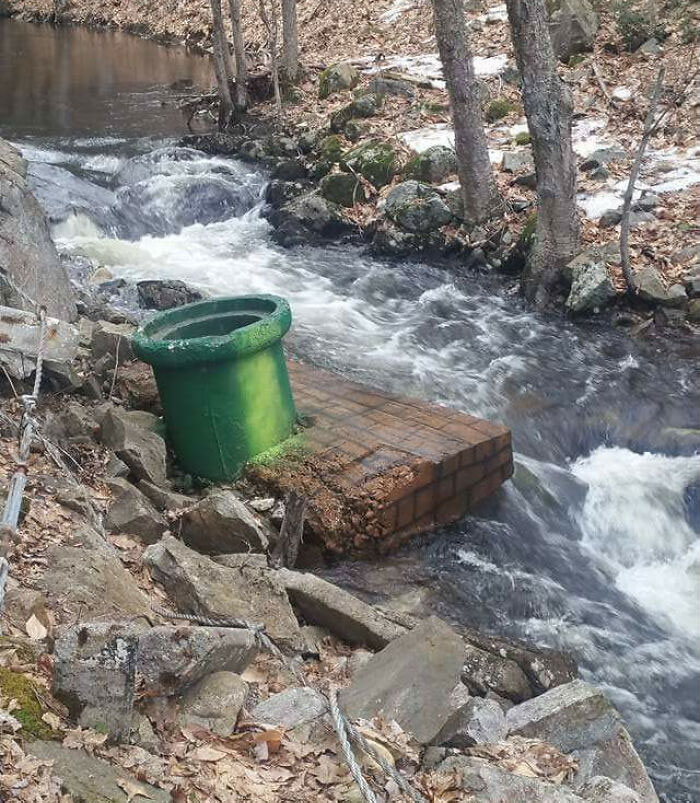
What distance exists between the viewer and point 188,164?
14.8m

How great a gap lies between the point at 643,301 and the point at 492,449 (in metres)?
4.04

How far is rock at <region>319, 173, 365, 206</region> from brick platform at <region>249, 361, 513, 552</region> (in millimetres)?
6810

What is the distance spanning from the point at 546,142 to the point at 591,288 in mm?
1707

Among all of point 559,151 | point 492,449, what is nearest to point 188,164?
point 559,151

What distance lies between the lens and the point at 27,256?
6.33 metres

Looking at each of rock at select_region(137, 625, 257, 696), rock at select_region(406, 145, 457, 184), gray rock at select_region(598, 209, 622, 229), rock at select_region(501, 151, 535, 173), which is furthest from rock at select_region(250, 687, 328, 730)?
rock at select_region(406, 145, 457, 184)

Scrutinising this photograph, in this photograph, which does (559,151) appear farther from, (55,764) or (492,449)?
(55,764)

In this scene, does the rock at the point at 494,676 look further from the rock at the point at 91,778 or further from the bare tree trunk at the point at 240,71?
the bare tree trunk at the point at 240,71

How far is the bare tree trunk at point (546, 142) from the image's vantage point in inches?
336

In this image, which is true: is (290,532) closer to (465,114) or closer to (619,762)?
(619,762)

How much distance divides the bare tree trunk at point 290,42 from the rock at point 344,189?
7.46 m

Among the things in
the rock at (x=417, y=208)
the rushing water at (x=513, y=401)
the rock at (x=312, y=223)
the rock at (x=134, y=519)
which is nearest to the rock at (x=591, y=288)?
the rushing water at (x=513, y=401)

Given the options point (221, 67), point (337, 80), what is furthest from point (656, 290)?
point (221, 67)

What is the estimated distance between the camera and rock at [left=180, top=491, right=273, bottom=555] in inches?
169
